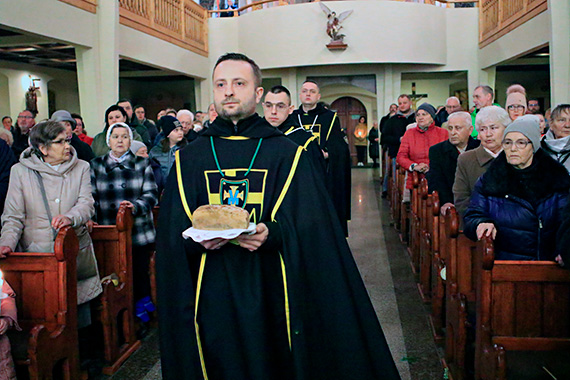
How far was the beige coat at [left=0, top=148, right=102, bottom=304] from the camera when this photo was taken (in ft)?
12.0

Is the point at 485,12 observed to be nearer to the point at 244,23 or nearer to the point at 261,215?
the point at 244,23

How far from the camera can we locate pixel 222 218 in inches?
81.1

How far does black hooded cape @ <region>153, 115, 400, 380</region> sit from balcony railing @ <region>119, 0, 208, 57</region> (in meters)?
9.69

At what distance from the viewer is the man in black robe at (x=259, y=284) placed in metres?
2.32

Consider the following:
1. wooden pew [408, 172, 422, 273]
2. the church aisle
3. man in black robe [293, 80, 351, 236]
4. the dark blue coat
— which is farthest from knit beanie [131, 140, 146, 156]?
the dark blue coat

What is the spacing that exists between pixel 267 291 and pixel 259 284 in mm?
74

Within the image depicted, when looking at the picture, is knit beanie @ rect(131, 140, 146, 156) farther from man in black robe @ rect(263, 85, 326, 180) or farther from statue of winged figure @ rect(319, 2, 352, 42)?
statue of winged figure @ rect(319, 2, 352, 42)

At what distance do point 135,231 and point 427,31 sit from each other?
1313 cm

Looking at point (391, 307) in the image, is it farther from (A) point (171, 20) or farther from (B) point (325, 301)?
(A) point (171, 20)

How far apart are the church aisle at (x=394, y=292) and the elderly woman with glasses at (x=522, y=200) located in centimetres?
105

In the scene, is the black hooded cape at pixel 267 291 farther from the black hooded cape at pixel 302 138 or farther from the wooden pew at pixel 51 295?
the black hooded cape at pixel 302 138

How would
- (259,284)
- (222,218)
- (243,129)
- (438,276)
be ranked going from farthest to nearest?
(438,276) < (243,129) < (259,284) < (222,218)

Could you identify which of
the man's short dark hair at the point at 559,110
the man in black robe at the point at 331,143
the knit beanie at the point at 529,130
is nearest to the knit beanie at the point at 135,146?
the man in black robe at the point at 331,143

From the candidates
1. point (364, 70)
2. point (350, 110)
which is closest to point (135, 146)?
point (364, 70)
